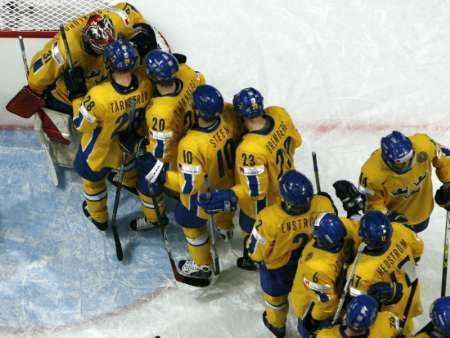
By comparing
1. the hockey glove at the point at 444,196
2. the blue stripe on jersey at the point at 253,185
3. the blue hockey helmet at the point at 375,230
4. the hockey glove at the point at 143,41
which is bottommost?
the blue stripe on jersey at the point at 253,185

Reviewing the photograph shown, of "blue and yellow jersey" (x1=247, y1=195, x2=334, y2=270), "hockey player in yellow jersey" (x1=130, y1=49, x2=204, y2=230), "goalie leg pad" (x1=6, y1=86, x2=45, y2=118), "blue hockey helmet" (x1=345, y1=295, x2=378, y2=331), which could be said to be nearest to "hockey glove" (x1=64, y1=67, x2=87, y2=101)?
"goalie leg pad" (x1=6, y1=86, x2=45, y2=118)

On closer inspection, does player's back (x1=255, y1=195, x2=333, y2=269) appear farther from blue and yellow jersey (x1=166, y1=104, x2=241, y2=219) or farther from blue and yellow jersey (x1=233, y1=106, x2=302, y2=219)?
blue and yellow jersey (x1=166, y1=104, x2=241, y2=219)

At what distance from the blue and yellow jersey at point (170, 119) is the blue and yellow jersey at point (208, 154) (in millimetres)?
135

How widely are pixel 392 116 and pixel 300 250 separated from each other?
1.65 m

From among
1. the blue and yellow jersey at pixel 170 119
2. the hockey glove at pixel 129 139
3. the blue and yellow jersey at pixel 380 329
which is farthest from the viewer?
the hockey glove at pixel 129 139

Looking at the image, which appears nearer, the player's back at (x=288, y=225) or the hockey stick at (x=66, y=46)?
the player's back at (x=288, y=225)

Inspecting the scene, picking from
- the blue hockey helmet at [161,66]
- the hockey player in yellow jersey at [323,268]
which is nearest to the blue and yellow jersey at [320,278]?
the hockey player in yellow jersey at [323,268]

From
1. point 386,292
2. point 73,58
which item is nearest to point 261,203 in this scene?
point 386,292

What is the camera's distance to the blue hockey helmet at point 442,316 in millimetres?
2678

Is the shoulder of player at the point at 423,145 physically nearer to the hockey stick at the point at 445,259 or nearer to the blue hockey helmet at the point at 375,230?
the hockey stick at the point at 445,259

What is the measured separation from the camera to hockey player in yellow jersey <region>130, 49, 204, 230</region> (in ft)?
11.4

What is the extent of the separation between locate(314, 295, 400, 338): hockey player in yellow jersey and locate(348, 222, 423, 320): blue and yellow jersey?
0.15m

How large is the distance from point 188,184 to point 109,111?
55cm

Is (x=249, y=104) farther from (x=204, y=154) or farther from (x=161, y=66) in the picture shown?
(x=161, y=66)
